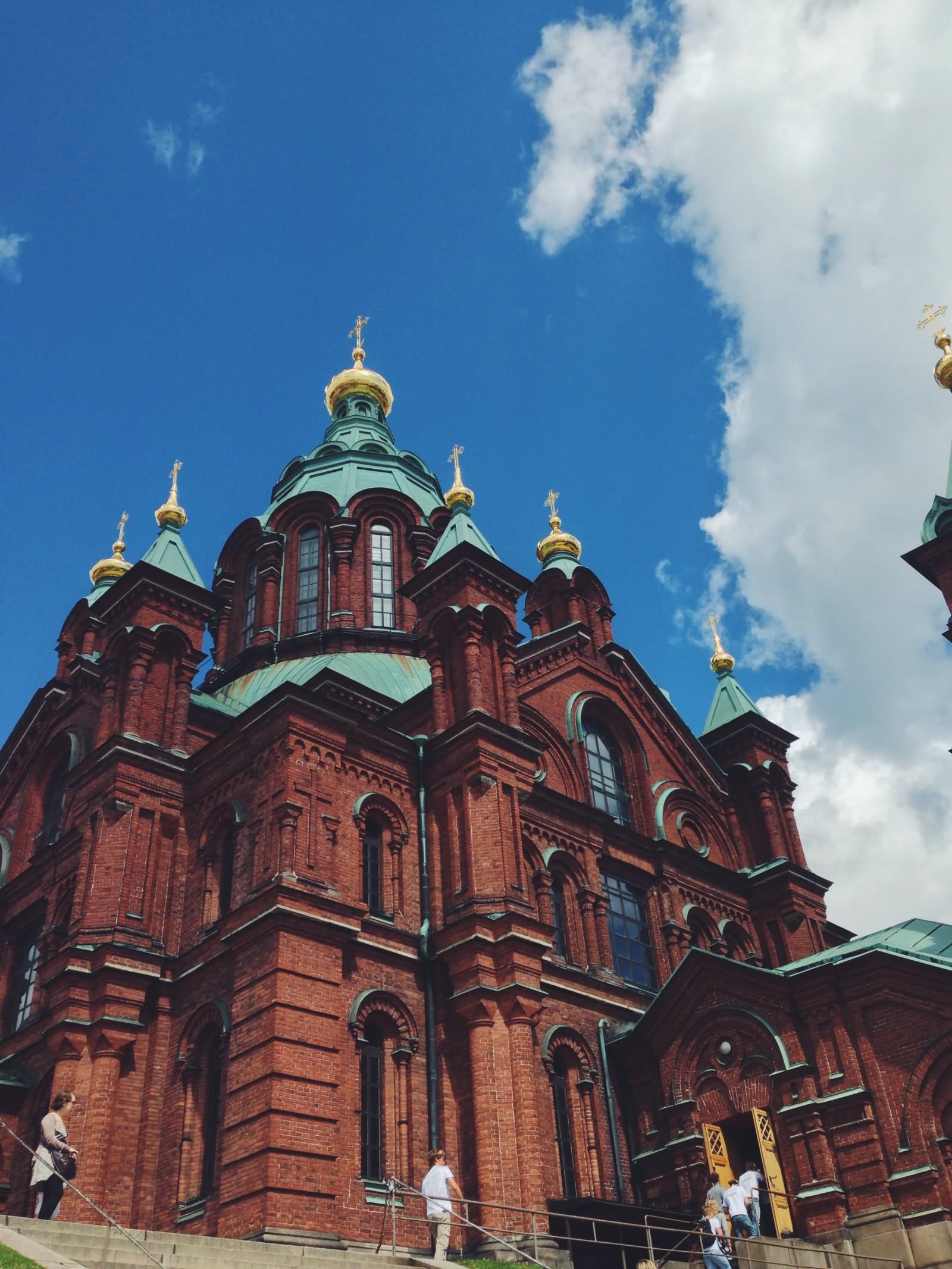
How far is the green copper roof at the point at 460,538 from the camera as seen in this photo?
24172 millimetres

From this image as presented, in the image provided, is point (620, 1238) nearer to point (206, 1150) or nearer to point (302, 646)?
point (206, 1150)

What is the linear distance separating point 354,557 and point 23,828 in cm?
1058

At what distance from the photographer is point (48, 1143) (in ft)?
40.1

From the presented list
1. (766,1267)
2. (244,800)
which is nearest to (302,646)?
(244,800)

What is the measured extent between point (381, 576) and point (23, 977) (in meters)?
13.0

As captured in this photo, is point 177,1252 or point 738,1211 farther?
point 738,1211

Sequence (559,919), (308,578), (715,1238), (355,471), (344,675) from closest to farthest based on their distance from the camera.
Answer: (715,1238) < (559,919) < (344,675) < (308,578) < (355,471)

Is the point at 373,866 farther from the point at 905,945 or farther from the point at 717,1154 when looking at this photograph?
the point at 905,945

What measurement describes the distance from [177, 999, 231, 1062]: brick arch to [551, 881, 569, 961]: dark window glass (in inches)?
243

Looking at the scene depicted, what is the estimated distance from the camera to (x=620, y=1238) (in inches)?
708

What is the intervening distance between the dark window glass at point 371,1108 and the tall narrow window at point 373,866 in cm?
222

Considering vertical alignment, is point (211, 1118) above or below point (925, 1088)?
above

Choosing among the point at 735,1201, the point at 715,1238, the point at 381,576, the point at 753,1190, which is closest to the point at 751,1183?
the point at 753,1190

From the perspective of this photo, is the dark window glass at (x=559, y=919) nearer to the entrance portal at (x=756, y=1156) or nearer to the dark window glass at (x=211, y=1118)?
the entrance portal at (x=756, y=1156)
